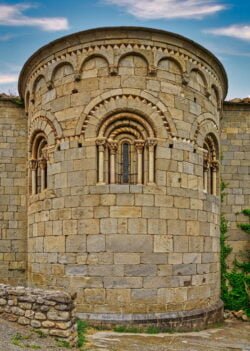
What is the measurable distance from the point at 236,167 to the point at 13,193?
698cm

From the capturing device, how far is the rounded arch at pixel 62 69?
9508mm

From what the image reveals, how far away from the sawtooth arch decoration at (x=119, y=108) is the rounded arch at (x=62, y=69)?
1131 mm

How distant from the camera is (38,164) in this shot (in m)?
10.5

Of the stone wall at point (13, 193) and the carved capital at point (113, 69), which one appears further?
the stone wall at point (13, 193)

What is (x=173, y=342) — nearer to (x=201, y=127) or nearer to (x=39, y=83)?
(x=201, y=127)

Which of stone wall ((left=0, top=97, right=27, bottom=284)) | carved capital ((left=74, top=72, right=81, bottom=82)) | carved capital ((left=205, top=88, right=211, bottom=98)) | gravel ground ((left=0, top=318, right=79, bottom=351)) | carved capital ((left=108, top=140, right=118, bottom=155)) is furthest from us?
stone wall ((left=0, top=97, right=27, bottom=284))

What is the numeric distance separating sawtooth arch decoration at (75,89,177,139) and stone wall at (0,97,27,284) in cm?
360

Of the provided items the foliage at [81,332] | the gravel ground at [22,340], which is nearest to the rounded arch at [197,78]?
the foliage at [81,332]

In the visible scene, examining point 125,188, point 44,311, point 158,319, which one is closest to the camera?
point 44,311

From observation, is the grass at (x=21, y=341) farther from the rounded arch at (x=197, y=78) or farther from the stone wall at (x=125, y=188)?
the rounded arch at (x=197, y=78)

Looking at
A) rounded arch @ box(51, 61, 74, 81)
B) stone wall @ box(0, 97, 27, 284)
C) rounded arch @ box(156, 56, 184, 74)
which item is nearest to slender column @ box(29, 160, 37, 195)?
stone wall @ box(0, 97, 27, 284)

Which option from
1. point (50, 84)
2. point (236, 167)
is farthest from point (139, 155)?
point (236, 167)

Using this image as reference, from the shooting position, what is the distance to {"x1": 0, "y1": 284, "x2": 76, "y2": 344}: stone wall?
6801 millimetres

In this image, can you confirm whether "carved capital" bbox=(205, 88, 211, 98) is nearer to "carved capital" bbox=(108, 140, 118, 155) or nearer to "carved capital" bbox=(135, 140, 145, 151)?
"carved capital" bbox=(135, 140, 145, 151)
